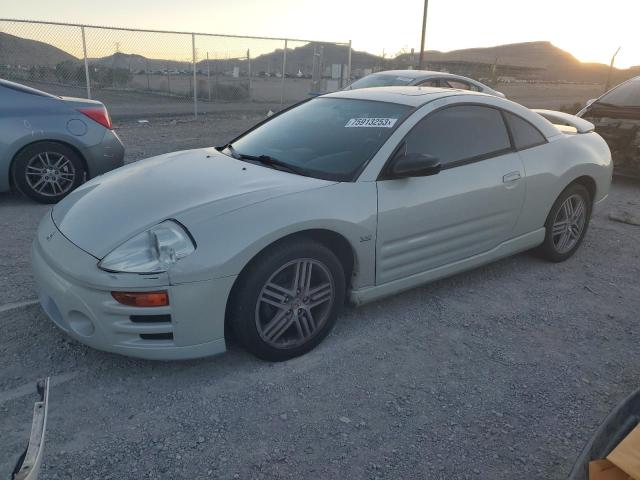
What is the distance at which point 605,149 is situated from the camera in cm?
476

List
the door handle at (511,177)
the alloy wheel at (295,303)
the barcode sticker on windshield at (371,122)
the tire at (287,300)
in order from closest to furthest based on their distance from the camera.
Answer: the tire at (287,300)
the alloy wheel at (295,303)
the barcode sticker on windshield at (371,122)
the door handle at (511,177)

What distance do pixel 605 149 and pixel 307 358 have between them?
351cm

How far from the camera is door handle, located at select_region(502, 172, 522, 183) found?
379cm

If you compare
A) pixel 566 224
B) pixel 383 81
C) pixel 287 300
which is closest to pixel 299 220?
pixel 287 300

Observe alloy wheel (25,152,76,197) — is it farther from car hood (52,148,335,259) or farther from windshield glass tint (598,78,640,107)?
windshield glass tint (598,78,640,107)

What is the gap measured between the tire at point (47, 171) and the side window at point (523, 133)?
4385 mm

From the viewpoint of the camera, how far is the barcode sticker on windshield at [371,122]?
3.41 m

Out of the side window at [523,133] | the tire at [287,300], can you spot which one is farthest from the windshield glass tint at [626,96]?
the tire at [287,300]

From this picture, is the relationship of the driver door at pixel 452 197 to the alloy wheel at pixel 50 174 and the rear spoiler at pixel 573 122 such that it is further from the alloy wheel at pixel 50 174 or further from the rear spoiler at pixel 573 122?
the alloy wheel at pixel 50 174

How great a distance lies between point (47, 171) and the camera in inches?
218

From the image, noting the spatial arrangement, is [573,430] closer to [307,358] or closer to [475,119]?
[307,358]

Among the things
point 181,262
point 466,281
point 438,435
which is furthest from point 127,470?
point 466,281

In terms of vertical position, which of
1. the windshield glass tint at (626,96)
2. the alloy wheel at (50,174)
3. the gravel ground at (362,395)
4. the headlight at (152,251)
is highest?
the windshield glass tint at (626,96)

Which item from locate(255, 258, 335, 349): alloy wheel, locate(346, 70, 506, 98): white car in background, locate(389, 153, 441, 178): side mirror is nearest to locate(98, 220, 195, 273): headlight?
locate(255, 258, 335, 349): alloy wheel
